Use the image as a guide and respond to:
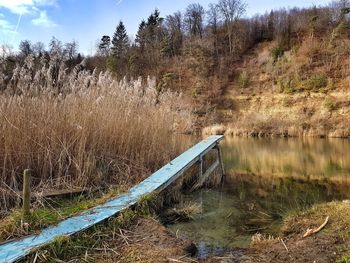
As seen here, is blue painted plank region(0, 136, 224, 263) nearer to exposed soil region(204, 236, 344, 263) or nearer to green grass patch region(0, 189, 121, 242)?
green grass patch region(0, 189, 121, 242)

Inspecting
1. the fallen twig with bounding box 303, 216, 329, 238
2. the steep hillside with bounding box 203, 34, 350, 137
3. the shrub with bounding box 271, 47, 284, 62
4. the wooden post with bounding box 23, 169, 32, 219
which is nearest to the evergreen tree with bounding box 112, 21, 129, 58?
the steep hillside with bounding box 203, 34, 350, 137

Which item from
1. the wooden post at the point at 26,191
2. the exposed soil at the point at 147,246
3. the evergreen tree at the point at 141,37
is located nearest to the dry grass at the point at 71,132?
the wooden post at the point at 26,191

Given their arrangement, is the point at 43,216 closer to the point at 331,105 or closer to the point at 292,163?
the point at 292,163

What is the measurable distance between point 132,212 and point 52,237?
72 cm

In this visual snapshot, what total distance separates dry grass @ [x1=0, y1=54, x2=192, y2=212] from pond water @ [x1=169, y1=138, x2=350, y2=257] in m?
0.92

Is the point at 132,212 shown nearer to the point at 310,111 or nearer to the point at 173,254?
the point at 173,254

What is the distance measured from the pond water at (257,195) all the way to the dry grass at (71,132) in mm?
924

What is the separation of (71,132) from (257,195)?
2604mm

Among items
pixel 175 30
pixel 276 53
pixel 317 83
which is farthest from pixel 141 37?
pixel 317 83

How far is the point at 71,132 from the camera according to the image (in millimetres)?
3941

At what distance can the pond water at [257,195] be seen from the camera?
341cm

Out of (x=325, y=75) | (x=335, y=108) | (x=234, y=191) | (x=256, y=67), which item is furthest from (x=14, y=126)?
(x=256, y=67)

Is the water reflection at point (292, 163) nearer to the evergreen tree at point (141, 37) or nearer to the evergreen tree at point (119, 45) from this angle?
the evergreen tree at point (119, 45)

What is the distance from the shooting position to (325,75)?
2245cm
